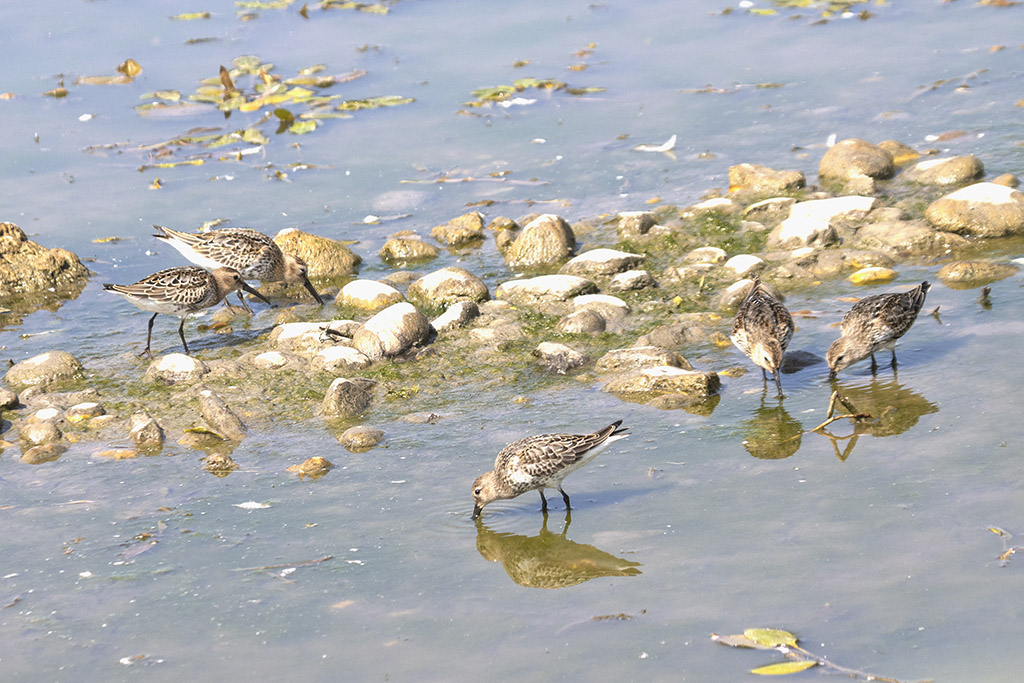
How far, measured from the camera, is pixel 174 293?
1241cm

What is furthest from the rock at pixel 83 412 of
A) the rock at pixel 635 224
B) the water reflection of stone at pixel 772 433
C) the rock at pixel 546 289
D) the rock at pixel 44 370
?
the rock at pixel 635 224

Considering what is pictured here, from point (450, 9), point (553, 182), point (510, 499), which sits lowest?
point (510, 499)

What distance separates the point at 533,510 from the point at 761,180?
25.6ft

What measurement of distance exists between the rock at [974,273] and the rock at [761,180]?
11.0ft

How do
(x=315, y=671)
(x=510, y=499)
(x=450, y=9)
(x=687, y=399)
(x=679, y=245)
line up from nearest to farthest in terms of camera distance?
1. (x=315, y=671)
2. (x=510, y=499)
3. (x=687, y=399)
4. (x=679, y=245)
5. (x=450, y=9)

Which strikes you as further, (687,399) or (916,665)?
(687,399)

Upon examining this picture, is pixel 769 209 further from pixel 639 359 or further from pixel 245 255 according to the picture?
pixel 245 255

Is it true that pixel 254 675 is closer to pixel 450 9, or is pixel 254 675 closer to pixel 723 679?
pixel 723 679

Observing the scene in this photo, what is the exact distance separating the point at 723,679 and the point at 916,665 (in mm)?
1089

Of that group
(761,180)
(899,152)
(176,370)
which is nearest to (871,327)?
(761,180)

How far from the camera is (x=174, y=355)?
1176 cm

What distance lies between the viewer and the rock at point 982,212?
12.6m

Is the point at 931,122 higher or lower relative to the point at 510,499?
higher

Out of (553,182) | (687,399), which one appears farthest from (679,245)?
(687,399)
